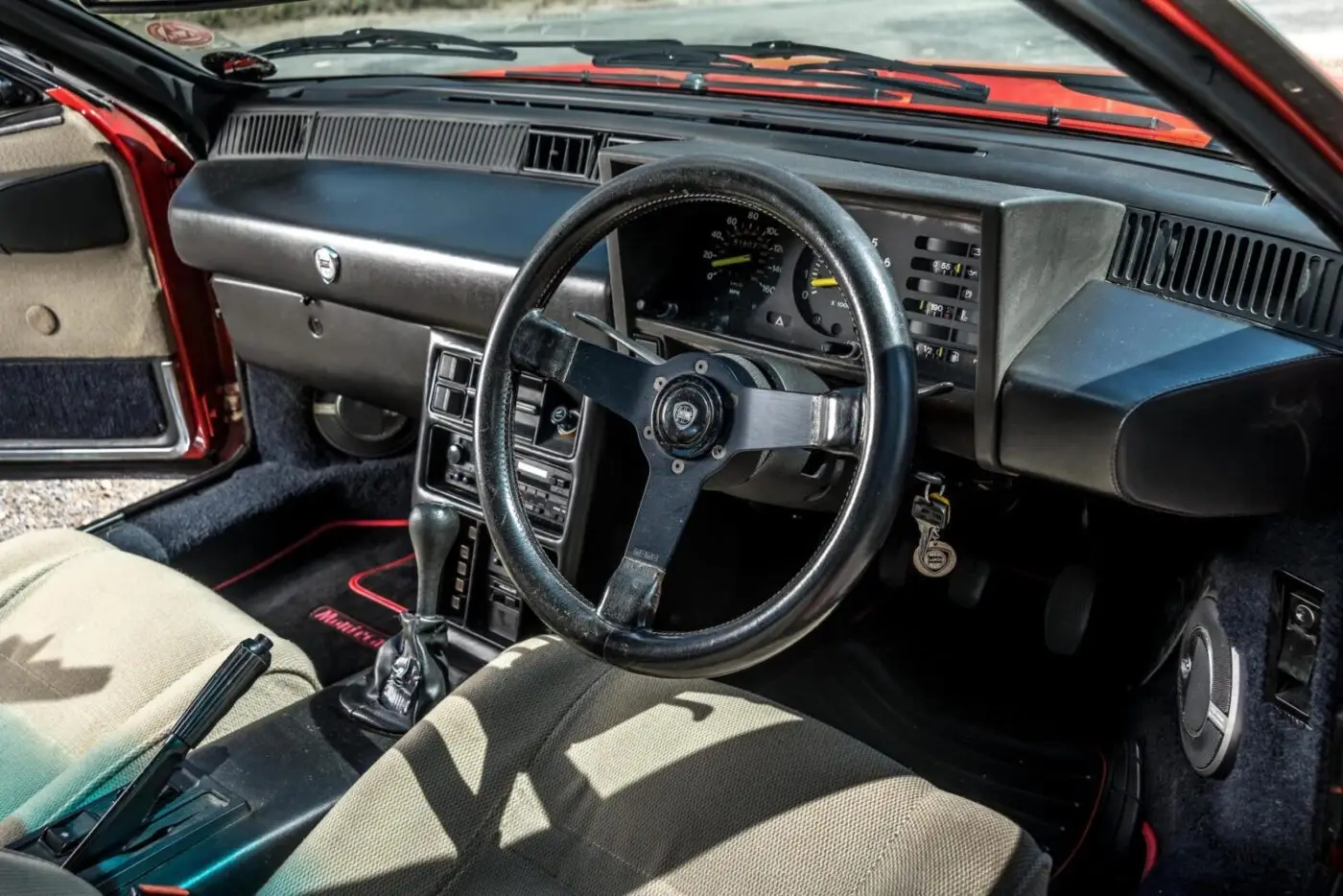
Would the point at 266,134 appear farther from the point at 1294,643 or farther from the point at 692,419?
the point at 1294,643

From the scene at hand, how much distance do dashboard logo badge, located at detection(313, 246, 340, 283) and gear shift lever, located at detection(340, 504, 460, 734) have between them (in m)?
0.50

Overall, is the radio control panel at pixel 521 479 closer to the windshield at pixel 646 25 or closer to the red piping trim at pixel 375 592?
the red piping trim at pixel 375 592

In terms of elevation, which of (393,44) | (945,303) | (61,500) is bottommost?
(61,500)

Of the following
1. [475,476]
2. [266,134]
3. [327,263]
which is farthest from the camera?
[266,134]

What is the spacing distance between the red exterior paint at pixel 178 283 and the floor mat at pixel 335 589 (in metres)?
0.31

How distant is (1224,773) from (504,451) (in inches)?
41.3

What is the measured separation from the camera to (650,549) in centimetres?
133

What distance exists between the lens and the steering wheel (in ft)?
3.85

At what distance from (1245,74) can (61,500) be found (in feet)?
9.55

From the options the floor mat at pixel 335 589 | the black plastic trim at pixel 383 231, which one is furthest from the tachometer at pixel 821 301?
the floor mat at pixel 335 589

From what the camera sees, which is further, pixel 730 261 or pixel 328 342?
pixel 328 342

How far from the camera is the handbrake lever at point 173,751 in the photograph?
4.16 feet

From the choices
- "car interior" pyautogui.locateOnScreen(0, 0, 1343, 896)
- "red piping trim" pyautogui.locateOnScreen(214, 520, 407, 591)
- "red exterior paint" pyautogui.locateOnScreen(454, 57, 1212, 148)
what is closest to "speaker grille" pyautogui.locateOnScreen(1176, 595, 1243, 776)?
"car interior" pyautogui.locateOnScreen(0, 0, 1343, 896)

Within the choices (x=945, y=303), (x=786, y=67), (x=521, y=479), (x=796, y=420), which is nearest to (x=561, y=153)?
(x=786, y=67)
